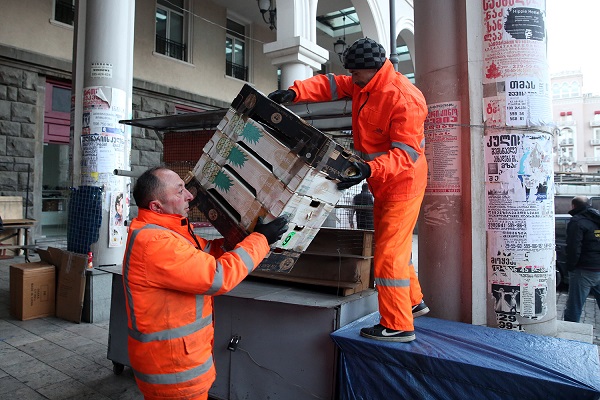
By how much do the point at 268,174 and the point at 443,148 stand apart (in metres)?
1.79

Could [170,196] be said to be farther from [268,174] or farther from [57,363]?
[57,363]

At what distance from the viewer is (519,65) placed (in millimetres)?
3424

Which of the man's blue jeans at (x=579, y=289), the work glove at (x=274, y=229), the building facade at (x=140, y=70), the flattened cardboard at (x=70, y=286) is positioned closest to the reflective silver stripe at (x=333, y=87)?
the work glove at (x=274, y=229)

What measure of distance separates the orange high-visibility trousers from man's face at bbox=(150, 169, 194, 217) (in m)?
1.34

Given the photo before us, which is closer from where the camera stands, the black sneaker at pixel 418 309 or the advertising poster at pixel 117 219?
the black sneaker at pixel 418 309

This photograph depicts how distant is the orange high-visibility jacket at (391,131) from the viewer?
108 inches

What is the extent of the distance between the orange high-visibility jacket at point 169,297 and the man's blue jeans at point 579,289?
5.64 m

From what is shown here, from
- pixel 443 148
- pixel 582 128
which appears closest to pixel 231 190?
pixel 443 148

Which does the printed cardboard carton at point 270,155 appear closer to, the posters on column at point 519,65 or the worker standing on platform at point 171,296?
the worker standing on platform at point 171,296

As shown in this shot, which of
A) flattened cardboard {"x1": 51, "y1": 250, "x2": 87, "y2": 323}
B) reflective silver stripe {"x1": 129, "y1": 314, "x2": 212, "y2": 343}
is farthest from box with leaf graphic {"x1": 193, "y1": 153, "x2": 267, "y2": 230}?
flattened cardboard {"x1": 51, "y1": 250, "x2": 87, "y2": 323}

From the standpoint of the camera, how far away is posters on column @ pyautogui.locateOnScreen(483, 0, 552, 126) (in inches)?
135

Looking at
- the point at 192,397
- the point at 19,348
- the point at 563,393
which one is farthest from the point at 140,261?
the point at 19,348

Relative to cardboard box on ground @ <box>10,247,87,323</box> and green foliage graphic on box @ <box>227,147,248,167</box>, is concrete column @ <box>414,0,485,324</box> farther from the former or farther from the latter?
cardboard box on ground @ <box>10,247,87,323</box>

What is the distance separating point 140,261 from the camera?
2.04 meters
